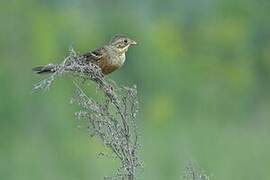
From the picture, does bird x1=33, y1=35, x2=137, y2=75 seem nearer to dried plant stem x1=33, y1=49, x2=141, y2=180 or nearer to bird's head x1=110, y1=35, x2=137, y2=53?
bird's head x1=110, y1=35, x2=137, y2=53

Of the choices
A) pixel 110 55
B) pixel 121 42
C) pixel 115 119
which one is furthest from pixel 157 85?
pixel 115 119

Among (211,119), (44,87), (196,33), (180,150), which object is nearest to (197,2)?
(196,33)

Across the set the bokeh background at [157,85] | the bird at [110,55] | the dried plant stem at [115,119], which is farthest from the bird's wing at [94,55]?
the bokeh background at [157,85]

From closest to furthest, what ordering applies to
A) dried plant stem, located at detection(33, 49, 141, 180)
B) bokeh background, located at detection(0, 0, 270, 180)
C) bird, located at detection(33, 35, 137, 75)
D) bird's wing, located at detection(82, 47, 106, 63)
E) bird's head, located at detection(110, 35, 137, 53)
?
dried plant stem, located at detection(33, 49, 141, 180)
bird's wing, located at detection(82, 47, 106, 63)
bird, located at detection(33, 35, 137, 75)
bird's head, located at detection(110, 35, 137, 53)
bokeh background, located at detection(0, 0, 270, 180)

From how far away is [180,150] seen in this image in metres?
11.6

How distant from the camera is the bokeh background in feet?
38.1

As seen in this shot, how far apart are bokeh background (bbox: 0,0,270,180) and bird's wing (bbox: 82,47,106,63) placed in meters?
2.77

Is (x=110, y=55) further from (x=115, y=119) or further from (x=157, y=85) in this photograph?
(x=157, y=85)

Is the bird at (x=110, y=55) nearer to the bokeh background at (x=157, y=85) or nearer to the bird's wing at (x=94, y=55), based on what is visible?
Result: the bird's wing at (x=94, y=55)

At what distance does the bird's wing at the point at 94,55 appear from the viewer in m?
6.60

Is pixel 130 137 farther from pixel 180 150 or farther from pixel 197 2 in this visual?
pixel 197 2

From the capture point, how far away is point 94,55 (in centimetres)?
671

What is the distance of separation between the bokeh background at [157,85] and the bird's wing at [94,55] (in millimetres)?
2773

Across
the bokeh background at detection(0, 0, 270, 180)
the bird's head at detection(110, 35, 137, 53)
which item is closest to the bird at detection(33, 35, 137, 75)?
the bird's head at detection(110, 35, 137, 53)
